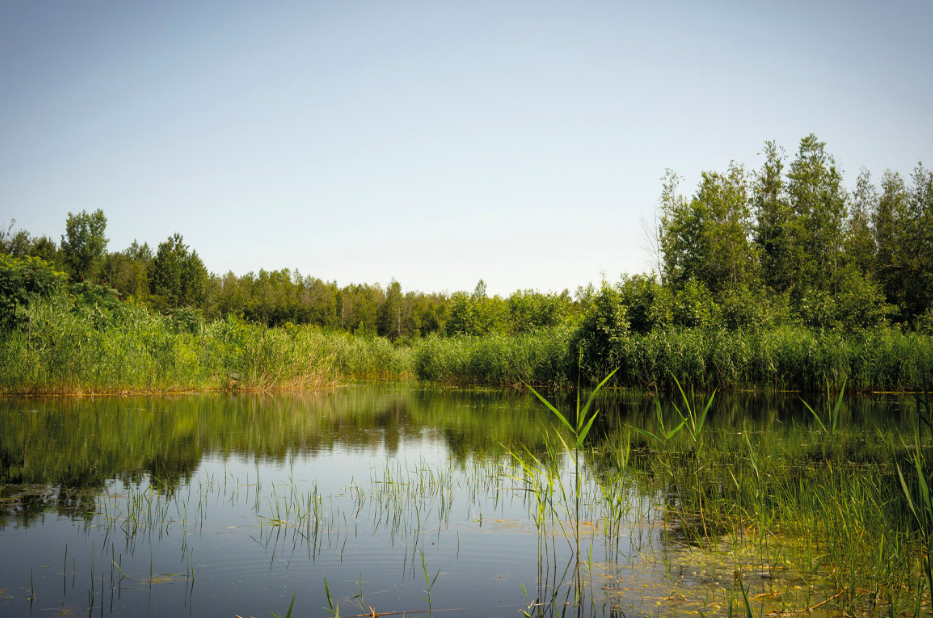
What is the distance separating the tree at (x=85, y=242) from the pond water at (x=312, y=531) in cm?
7674

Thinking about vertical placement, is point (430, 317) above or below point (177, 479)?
above

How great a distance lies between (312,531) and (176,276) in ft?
224

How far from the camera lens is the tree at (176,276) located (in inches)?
2621

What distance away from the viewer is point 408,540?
5922mm

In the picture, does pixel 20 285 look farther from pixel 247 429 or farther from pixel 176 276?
pixel 176 276

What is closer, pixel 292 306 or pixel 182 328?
pixel 182 328

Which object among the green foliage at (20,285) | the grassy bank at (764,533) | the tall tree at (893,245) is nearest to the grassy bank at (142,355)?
the green foliage at (20,285)

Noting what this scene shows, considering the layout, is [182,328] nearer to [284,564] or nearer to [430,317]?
[284,564]

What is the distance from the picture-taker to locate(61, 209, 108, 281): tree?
78062mm

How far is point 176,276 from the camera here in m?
67.1

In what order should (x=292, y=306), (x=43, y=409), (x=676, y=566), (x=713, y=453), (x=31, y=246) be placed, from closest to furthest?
(x=676, y=566)
(x=713, y=453)
(x=43, y=409)
(x=31, y=246)
(x=292, y=306)

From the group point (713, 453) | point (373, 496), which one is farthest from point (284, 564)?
point (713, 453)

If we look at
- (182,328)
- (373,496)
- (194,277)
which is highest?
(194,277)

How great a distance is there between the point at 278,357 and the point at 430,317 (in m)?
54.2
